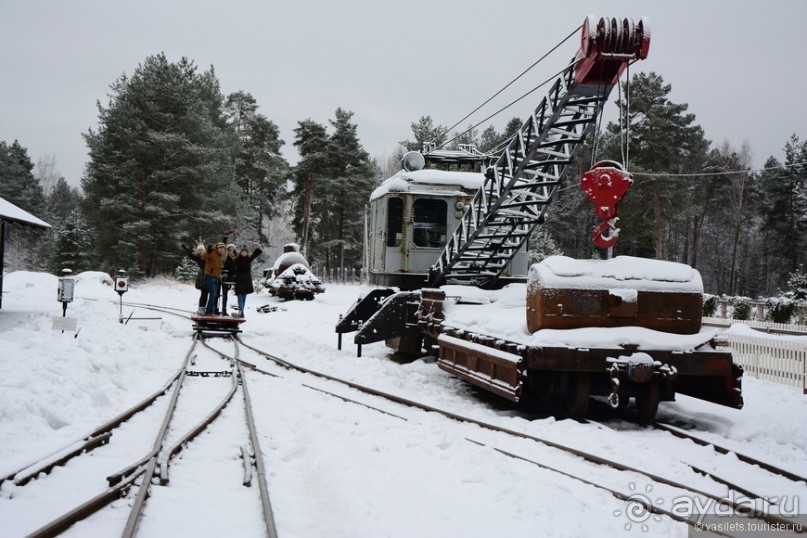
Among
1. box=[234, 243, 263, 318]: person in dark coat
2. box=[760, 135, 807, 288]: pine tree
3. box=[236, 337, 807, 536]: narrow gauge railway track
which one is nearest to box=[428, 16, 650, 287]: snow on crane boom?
box=[236, 337, 807, 536]: narrow gauge railway track

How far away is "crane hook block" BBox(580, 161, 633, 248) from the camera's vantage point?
7527 mm

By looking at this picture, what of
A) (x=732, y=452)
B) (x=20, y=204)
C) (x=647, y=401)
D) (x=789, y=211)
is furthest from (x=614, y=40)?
(x=20, y=204)

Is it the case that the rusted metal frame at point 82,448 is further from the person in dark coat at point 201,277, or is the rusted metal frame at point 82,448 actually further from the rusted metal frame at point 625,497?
the person in dark coat at point 201,277

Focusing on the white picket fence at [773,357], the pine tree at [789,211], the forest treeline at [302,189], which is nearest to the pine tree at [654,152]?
the forest treeline at [302,189]

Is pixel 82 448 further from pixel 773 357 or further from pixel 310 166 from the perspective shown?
pixel 310 166

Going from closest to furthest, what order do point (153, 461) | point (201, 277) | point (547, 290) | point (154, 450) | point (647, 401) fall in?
point (153, 461), point (154, 450), point (547, 290), point (647, 401), point (201, 277)

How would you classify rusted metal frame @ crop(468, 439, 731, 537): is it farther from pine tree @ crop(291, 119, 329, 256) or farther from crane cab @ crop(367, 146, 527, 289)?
pine tree @ crop(291, 119, 329, 256)

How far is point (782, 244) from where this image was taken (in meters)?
48.2

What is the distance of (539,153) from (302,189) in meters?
38.9

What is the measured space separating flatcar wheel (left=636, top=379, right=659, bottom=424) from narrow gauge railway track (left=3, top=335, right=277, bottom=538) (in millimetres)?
4306

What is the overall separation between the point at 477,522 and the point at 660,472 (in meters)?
1.90

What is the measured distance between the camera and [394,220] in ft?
39.5

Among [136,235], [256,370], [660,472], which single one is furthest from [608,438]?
[136,235]

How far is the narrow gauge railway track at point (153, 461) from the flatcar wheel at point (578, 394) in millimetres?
3516
